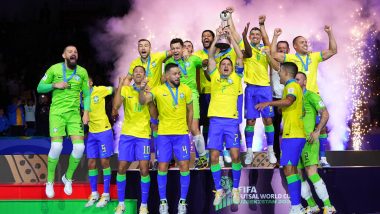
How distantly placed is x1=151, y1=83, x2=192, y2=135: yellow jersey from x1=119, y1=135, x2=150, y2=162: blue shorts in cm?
25

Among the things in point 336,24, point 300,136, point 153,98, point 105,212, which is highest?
point 336,24

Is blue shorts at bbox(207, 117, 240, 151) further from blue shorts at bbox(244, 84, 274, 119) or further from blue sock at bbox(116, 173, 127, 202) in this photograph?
blue sock at bbox(116, 173, 127, 202)

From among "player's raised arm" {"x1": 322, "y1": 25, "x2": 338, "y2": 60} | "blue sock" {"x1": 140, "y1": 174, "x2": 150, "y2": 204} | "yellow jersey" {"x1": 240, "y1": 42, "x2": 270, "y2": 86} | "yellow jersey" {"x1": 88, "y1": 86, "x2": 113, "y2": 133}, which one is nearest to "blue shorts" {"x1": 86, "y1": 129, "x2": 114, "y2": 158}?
"yellow jersey" {"x1": 88, "y1": 86, "x2": 113, "y2": 133}

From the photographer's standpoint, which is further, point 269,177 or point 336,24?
point 336,24

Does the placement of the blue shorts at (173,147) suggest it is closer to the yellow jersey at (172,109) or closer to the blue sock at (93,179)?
the yellow jersey at (172,109)

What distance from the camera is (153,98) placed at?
7.11 meters

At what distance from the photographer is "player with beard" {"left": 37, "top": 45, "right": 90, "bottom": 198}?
286 inches

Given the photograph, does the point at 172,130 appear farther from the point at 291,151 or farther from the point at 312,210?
the point at 312,210

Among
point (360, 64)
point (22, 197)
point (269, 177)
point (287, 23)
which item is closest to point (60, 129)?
point (22, 197)

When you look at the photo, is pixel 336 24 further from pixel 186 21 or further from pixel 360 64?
pixel 186 21

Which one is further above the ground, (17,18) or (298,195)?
(17,18)

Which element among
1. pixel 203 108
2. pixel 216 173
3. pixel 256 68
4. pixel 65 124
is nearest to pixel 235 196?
pixel 216 173

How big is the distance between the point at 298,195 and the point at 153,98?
2.11 m

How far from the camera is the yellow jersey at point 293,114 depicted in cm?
679
